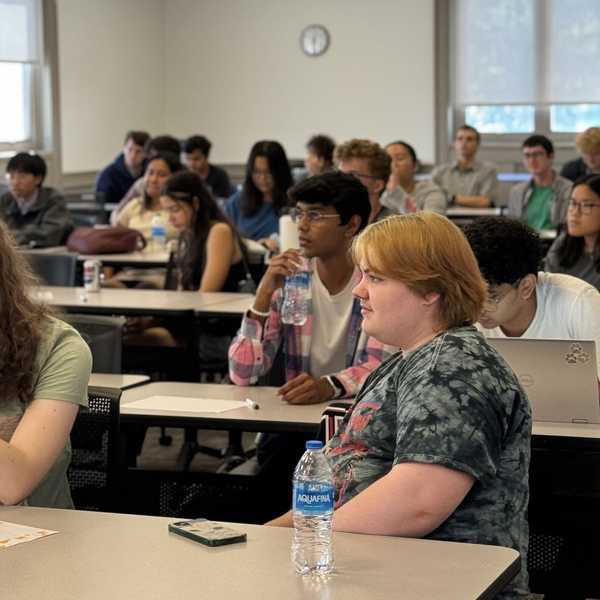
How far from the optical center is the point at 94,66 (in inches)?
444

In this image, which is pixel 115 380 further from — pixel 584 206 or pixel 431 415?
pixel 584 206

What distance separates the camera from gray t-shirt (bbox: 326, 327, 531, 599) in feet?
6.49

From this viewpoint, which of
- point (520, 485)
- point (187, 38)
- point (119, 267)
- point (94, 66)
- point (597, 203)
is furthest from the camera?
point (187, 38)

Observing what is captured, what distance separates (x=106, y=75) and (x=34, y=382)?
372 inches

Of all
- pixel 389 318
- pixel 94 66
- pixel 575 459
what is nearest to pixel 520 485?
pixel 389 318

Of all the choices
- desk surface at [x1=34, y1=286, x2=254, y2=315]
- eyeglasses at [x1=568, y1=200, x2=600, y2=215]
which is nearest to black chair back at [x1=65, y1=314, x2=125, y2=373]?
desk surface at [x1=34, y1=286, x2=254, y2=315]

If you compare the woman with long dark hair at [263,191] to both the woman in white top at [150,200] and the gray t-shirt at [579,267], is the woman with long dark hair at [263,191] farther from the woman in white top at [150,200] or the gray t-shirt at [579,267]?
the gray t-shirt at [579,267]

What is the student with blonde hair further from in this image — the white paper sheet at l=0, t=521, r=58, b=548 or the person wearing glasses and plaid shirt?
the white paper sheet at l=0, t=521, r=58, b=548

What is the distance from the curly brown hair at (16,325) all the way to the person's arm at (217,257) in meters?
3.04

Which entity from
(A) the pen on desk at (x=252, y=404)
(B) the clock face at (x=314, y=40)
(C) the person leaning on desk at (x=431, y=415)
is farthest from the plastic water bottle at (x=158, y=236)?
(C) the person leaning on desk at (x=431, y=415)

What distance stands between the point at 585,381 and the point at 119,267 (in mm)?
4433

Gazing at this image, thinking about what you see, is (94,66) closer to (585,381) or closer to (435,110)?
(435,110)

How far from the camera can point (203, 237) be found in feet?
18.5

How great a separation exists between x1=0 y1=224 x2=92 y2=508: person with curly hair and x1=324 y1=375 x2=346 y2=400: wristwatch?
1.08 m
